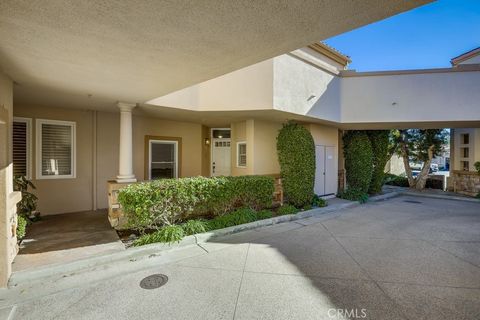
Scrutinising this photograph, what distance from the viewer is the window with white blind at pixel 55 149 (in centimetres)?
671

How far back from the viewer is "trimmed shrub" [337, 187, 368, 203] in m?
9.62

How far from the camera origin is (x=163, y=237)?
4820 millimetres

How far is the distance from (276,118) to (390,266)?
578cm

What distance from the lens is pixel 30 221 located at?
569cm

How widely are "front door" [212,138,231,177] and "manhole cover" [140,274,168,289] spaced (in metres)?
6.66

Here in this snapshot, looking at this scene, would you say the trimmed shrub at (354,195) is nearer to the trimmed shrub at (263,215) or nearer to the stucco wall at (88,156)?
the trimmed shrub at (263,215)

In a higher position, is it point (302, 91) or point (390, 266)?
point (302, 91)

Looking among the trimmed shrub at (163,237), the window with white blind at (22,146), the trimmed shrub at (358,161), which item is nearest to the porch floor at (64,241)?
the trimmed shrub at (163,237)

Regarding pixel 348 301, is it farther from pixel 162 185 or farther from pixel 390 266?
pixel 162 185

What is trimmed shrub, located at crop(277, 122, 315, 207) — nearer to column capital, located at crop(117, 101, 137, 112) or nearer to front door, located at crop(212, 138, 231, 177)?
front door, located at crop(212, 138, 231, 177)

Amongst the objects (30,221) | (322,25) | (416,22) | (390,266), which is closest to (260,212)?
(390,266)

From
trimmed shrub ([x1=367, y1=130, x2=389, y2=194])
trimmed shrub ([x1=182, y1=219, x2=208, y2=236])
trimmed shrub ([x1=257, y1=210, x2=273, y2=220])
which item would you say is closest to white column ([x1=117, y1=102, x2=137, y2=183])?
trimmed shrub ([x1=182, y1=219, x2=208, y2=236])

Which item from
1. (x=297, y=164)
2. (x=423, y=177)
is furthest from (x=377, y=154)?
(x=297, y=164)

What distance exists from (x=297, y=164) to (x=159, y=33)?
6.34 m
